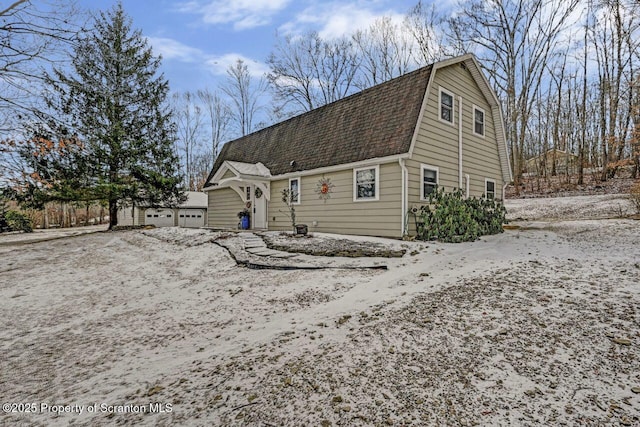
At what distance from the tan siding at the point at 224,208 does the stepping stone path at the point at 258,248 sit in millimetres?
5561

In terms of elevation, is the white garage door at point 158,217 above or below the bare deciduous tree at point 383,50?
below

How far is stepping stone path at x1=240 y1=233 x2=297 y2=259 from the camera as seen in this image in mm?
7075

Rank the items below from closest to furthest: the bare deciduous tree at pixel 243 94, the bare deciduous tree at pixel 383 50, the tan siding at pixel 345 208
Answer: the tan siding at pixel 345 208
the bare deciduous tree at pixel 383 50
the bare deciduous tree at pixel 243 94

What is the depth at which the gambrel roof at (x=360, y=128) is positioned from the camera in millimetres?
8891

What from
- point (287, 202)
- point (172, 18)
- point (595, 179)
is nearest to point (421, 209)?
point (287, 202)

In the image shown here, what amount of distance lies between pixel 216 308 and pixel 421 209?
6354 millimetres

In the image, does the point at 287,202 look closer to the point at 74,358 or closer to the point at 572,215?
the point at 74,358

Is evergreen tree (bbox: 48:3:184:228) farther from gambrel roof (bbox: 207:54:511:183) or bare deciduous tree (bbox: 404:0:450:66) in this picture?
bare deciduous tree (bbox: 404:0:450:66)

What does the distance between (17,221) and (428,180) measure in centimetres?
2135

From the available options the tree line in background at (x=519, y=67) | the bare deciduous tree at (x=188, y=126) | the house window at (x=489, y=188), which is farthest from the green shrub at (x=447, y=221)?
the bare deciduous tree at (x=188, y=126)

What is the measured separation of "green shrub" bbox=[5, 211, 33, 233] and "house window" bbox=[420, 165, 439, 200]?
21.1 metres

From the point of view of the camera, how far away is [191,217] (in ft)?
74.5

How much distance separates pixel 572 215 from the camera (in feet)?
43.4

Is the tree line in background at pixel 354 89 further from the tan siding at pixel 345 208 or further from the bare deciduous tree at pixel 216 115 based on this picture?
the tan siding at pixel 345 208
